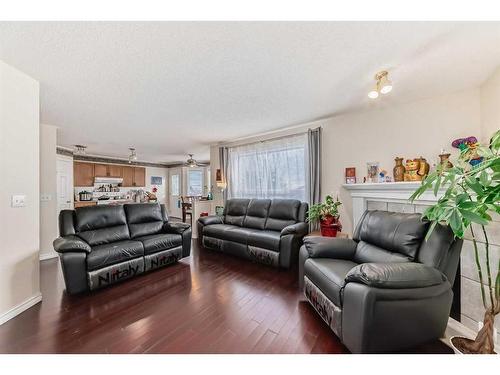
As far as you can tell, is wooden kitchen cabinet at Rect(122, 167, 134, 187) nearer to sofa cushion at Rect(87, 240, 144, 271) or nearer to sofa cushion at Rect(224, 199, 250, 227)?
sofa cushion at Rect(224, 199, 250, 227)

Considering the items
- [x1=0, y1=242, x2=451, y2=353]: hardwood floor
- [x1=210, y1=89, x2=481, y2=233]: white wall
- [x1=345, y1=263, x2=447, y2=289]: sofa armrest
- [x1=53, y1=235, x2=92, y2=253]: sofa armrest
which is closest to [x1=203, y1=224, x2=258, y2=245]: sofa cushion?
[x1=0, y1=242, x2=451, y2=353]: hardwood floor

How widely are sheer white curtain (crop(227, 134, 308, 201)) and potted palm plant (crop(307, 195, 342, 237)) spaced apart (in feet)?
1.93

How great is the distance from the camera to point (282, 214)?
3426 millimetres

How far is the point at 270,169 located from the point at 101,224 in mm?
2938

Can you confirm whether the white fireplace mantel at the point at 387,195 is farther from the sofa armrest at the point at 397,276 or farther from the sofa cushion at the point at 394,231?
the sofa armrest at the point at 397,276

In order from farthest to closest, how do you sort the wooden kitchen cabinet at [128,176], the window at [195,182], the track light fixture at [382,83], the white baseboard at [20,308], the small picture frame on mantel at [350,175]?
1. the window at [195,182]
2. the wooden kitchen cabinet at [128,176]
3. the small picture frame on mantel at [350,175]
4. the track light fixture at [382,83]
5. the white baseboard at [20,308]

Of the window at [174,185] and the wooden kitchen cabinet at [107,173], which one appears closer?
the wooden kitchen cabinet at [107,173]

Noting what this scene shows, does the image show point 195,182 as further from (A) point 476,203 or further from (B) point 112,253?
(A) point 476,203

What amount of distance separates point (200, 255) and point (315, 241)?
7.13 ft

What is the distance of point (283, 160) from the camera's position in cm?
385

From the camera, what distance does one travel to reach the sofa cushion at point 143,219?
123 inches

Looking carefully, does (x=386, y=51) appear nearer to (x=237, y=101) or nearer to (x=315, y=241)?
(x=237, y=101)

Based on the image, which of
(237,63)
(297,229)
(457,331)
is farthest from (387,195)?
(237,63)

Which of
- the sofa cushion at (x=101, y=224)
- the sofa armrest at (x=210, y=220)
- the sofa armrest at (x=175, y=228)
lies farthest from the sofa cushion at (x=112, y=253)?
the sofa armrest at (x=210, y=220)
